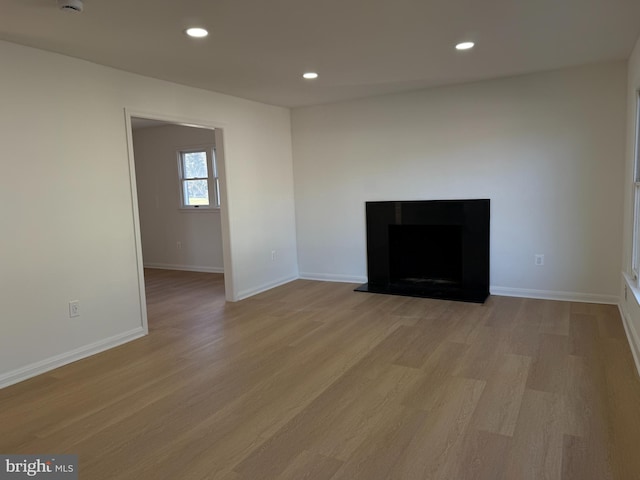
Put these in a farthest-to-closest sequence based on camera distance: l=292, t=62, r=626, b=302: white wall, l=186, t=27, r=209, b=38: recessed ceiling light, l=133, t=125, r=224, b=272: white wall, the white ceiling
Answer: l=133, t=125, r=224, b=272: white wall < l=292, t=62, r=626, b=302: white wall < l=186, t=27, r=209, b=38: recessed ceiling light < the white ceiling

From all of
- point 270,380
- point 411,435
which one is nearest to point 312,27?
point 270,380

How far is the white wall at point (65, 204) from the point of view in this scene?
3051mm

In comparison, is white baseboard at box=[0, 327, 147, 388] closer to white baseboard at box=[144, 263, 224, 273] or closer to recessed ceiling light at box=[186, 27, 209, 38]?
recessed ceiling light at box=[186, 27, 209, 38]

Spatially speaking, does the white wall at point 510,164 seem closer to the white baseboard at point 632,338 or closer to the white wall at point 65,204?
the white baseboard at point 632,338

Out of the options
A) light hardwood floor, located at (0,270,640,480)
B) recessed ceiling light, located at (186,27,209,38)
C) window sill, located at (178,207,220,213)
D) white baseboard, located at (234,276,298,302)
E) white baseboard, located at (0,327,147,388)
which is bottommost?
light hardwood floor, located at (0,270,640,480)

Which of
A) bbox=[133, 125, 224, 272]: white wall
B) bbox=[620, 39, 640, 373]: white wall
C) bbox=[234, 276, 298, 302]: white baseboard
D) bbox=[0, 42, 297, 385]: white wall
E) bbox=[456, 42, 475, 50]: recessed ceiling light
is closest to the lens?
bbox=[0, 42, 297, 385]: white wall

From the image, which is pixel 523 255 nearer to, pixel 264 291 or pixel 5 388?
pixel 264 291

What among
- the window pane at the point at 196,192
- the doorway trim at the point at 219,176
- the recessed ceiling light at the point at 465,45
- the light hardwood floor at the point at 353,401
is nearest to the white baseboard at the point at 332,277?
the doorway trim at the point at 219,176

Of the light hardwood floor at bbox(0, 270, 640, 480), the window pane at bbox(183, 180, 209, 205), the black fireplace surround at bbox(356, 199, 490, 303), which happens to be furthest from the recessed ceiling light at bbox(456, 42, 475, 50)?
the window pane at bbox(183, 180, 209, 205)

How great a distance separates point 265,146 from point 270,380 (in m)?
3.35

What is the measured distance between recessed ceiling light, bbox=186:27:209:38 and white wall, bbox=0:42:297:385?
110cm

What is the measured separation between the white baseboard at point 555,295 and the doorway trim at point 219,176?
9.75 feet

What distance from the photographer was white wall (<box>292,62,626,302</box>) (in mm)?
4297

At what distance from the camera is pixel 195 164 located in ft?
23.6
